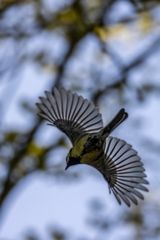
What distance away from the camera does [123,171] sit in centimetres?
117

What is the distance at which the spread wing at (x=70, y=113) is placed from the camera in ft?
3.88

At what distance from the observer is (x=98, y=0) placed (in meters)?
4.55

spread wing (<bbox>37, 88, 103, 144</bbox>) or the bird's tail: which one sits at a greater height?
spread wing (<bbox>37, 88, 103, 144</bbox>)

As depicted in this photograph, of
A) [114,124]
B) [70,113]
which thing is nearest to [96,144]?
[114,124]

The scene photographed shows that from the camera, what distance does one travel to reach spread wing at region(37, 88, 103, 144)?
118cm

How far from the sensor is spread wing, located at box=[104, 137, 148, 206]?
1.09 m

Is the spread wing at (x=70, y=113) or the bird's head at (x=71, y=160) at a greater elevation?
the spread wing at (x=70, y=113)

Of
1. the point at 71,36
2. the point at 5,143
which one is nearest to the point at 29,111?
the point at 5,143

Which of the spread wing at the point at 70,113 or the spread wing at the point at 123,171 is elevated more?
the spread wing at the point at 70,113

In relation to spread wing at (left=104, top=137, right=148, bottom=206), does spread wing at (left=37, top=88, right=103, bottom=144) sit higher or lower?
higher

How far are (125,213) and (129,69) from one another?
56.3 inches

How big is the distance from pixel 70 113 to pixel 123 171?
16cm

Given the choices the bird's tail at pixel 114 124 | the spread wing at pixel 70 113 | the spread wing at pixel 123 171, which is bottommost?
the spread wing at pixel 123 171

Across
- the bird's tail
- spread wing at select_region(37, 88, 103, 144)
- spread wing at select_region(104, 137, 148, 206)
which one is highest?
spread wing at select_region(37, 88, 103, 144)
